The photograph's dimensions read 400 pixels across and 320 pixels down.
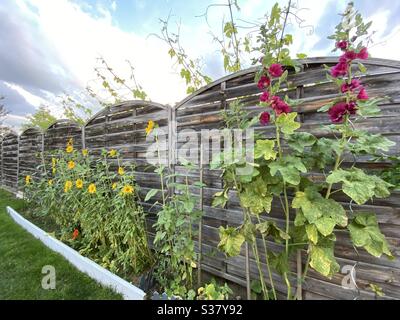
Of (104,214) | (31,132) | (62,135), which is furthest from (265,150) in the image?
(31,132)

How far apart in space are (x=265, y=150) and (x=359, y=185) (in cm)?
45

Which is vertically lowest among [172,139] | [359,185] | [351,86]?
[359,185]

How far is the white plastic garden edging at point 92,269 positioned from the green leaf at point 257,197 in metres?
1.28

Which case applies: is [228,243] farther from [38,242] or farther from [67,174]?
[38,242]

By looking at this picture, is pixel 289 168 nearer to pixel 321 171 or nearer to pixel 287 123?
pixel 287 123

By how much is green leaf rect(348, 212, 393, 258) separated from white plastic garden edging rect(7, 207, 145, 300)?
163 cm

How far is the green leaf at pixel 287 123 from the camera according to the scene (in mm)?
1201

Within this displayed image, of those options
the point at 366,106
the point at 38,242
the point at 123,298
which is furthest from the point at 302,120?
the point at 38,242

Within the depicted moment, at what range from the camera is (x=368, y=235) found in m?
1.12

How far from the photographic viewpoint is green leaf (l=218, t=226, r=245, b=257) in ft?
4.54

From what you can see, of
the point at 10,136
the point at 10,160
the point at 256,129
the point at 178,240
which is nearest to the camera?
the point at 256,129

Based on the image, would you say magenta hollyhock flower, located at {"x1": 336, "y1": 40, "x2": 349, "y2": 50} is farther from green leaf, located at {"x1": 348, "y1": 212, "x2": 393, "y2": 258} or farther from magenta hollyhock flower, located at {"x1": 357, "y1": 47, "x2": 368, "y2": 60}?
green leaf, located at {"x1": 348, "y1": 212, "x2": 393, "y2": 258}

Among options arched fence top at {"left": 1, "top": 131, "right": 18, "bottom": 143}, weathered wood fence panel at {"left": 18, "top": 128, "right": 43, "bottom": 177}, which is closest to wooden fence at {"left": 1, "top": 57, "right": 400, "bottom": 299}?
weathered wood fence panel at {"left": 18, "top": 128, "right": 43, "bottom": 177}

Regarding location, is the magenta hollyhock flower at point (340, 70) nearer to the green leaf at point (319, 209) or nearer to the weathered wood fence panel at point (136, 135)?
the green leaf at point (319, 209)
